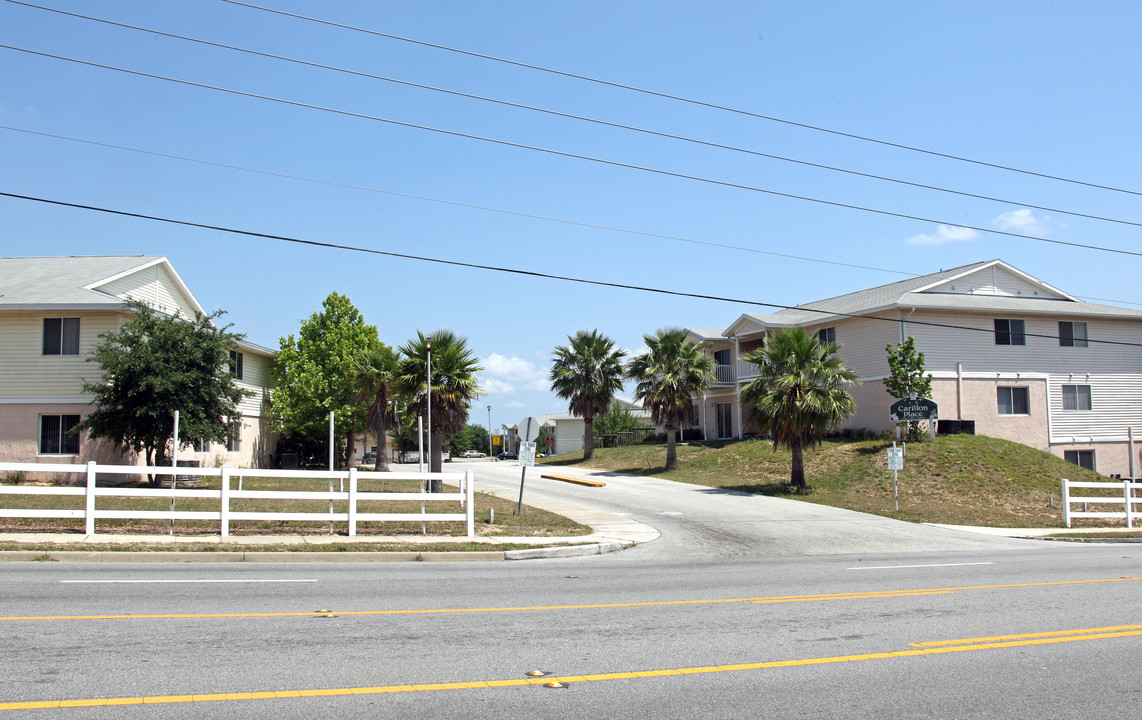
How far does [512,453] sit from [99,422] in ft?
247

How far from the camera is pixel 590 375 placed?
47000 mm

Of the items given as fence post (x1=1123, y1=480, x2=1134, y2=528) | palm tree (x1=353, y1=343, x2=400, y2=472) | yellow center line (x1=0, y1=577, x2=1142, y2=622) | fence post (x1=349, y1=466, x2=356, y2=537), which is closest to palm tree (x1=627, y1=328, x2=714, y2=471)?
palm tree (x1=353, y1=343, x2=400, y2=472)

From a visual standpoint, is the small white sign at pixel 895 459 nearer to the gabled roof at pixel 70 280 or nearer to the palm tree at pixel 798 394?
the palm tree at pixel 798 394

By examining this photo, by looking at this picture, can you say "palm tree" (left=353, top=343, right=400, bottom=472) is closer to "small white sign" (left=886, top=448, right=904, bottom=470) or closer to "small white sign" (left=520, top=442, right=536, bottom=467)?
"small white sign" (left=520, top=442, right=536, bottom=467)

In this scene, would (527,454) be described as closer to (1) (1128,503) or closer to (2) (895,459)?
(2) (895,459)

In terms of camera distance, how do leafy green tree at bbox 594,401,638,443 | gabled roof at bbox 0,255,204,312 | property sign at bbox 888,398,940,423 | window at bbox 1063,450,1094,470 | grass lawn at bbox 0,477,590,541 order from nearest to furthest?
1. grass lawn at bbox 0,477,590,541
2. gabled roof at bbox 0,255,204,312
3. property sign at bbox 888,398,940,423
4. window at bbox 1063,450,1094,470
5. leafy green tree at bbox 594,401,638,443

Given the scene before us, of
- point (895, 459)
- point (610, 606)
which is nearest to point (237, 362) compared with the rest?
point (895, 459)

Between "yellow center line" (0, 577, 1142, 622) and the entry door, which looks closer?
"yellow center line" (0, 577, 1142, 622)

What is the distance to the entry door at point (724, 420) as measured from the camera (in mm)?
48750

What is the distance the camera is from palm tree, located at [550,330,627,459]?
46875mm

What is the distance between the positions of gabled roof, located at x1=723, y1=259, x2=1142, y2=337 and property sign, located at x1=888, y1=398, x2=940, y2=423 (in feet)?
16.8

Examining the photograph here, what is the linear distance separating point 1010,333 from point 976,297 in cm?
222

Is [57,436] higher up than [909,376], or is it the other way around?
[909,376]

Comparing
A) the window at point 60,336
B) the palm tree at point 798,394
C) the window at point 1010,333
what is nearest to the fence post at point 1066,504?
the palm tree at point 798,394
